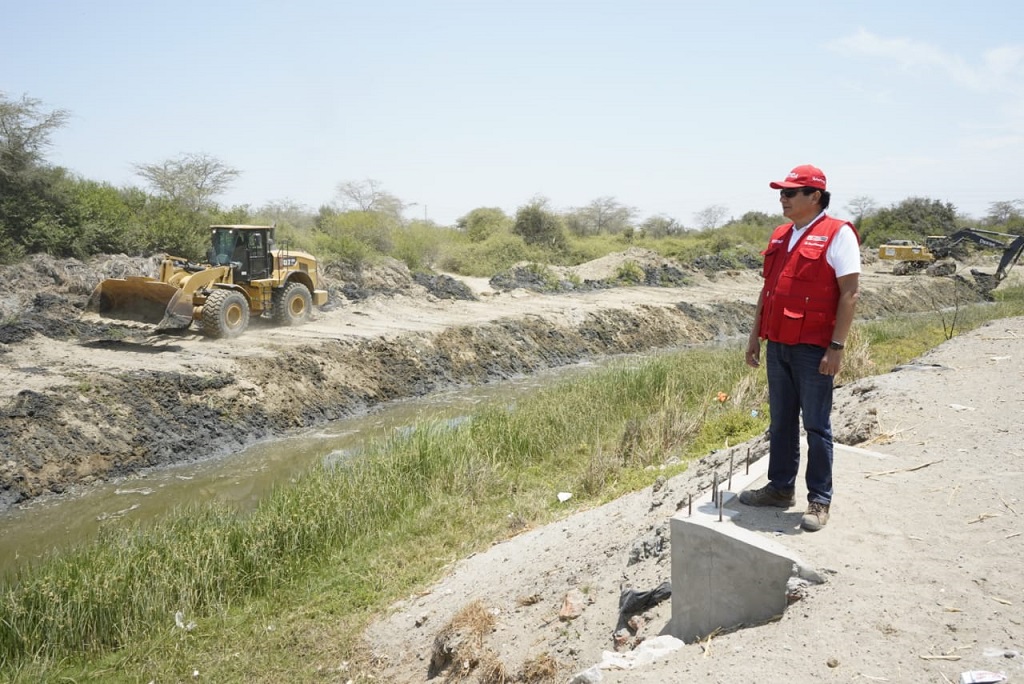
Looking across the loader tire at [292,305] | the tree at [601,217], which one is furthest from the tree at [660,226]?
the loader tire at [292,305]

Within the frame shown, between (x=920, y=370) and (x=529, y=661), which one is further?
(x=920, y=370)

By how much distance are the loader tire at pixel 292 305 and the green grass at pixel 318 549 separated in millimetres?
7771

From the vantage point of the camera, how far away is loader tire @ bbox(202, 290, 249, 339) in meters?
14.7

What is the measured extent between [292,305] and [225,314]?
2496 millimetres

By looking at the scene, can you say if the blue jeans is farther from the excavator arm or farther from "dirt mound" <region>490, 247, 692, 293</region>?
the excavator arm

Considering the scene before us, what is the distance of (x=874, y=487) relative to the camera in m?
4.84

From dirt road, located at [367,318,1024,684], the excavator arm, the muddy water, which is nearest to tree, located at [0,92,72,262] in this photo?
the muddy water

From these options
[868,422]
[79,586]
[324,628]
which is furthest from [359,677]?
[868,422]

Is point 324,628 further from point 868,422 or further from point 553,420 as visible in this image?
point 553,420

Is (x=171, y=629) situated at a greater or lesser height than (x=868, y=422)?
lesser

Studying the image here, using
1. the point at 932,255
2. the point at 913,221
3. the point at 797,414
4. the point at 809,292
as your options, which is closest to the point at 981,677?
the point at 797,414

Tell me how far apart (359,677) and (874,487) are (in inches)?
137

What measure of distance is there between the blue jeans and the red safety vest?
0.09m

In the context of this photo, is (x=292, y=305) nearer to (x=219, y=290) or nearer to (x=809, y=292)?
(x=219, y=290)
